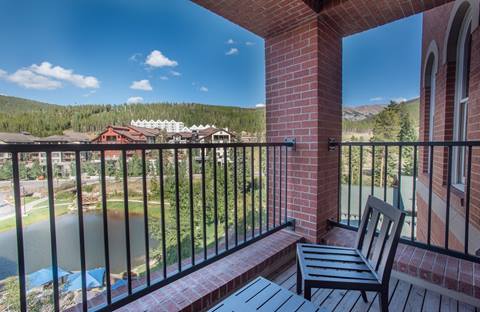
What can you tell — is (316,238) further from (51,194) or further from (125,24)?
(125,24)

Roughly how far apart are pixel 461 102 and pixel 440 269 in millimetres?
2757

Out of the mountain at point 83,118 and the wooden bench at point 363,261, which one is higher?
the mountain at point 83,118

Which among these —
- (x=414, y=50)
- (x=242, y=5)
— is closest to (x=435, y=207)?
(x=242, y=5)

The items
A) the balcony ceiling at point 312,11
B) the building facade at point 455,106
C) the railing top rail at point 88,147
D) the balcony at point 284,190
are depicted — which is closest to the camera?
the railing top rail at point 88,147

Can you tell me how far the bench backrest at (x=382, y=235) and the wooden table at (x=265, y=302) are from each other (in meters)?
0.45

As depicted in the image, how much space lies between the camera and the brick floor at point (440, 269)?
61.1 inches

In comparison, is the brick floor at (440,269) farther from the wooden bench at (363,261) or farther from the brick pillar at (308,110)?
the brick pillar at (308,110)

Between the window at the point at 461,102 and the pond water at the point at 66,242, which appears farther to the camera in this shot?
the window at the point at 461,102

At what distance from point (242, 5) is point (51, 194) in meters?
1.93

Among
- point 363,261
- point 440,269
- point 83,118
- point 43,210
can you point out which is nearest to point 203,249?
point 363,261

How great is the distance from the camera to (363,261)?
143cm

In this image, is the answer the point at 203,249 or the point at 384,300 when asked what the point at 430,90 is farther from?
the point at 203,249

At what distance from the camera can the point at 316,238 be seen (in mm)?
2260

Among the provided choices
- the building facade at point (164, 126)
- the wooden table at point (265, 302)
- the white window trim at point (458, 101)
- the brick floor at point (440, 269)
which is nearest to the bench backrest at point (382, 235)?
the wooden table at point (265, 302)
